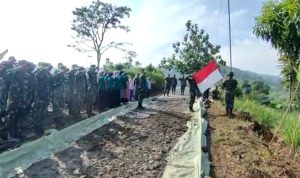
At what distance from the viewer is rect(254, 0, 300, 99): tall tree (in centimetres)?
1223

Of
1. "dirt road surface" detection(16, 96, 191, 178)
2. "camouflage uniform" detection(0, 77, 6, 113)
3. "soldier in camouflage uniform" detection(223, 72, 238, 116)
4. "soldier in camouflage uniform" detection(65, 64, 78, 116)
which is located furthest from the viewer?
"soldier in camouflage uniform" detection(223, 72, 238, 116)

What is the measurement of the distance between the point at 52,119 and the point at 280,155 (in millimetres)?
7740

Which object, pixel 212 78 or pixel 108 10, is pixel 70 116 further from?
pixel 108 10

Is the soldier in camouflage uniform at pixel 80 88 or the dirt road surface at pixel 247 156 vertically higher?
the soldier in camouflage uniform at pixel 80 88

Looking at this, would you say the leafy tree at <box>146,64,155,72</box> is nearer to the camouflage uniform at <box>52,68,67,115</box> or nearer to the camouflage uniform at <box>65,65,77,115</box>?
the camouflage uniform at <box>52,68,67,115</box>

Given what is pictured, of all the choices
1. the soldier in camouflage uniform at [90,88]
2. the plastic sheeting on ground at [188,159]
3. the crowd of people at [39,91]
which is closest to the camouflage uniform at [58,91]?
the crowd of people at [39,91]

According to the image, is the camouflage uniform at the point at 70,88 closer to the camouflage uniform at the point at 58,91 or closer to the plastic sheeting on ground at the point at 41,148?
the camouflage uniform at the point at 58,91

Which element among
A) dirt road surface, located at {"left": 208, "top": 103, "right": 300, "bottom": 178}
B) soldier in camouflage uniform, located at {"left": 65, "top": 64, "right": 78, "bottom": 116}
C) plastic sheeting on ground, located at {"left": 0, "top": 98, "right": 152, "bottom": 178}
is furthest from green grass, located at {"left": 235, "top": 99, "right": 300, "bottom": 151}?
soldier in camouflage uniform, located at {"left": 65, "top": 64, "right": 78, "bottom": 116}

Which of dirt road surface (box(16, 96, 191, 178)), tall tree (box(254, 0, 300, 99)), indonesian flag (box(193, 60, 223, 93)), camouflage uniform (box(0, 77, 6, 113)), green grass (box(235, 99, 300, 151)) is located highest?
tall tree (box(254, 0, 300, 99))

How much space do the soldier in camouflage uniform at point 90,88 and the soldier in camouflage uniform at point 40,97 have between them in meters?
4.23

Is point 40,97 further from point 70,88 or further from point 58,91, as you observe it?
point 58,91

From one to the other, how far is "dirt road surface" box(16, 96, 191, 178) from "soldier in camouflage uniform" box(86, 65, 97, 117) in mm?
1861

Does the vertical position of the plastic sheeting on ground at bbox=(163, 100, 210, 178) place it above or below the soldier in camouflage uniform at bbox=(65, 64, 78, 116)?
below

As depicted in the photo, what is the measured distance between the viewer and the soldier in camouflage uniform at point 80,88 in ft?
53.1
